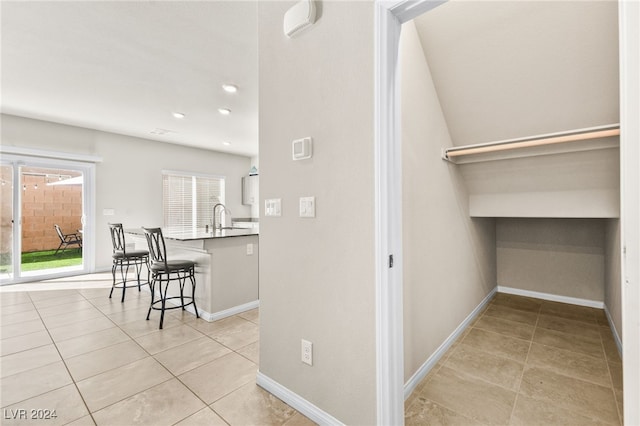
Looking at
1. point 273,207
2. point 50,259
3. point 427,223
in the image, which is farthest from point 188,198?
point 427,223

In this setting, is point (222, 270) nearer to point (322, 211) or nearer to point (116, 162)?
point (322, 211)

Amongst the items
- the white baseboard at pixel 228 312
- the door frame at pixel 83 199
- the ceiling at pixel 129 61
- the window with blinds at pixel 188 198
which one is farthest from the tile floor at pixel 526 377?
the door frame at pixel 83 199

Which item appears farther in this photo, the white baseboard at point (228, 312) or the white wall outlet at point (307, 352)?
the white baseboard at point (228, 312)

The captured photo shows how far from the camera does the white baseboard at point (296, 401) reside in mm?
1639

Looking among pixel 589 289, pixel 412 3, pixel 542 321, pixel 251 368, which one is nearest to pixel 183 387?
pixel 251 368

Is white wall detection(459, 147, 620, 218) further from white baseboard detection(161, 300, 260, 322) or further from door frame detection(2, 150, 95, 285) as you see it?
door frame detection(2, 150, 95, 285)

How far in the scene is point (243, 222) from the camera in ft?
26.6

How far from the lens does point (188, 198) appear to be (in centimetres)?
718

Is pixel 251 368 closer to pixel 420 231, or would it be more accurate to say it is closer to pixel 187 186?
pixel 420 231

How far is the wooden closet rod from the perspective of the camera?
6.55ft

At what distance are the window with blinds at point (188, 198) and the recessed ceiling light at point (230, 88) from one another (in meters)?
3.55

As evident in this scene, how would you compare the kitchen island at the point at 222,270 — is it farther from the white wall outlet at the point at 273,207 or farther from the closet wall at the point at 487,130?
the closet wall at the point at 487,130

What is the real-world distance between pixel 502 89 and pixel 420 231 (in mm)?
1187

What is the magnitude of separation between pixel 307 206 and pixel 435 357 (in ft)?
5.11
